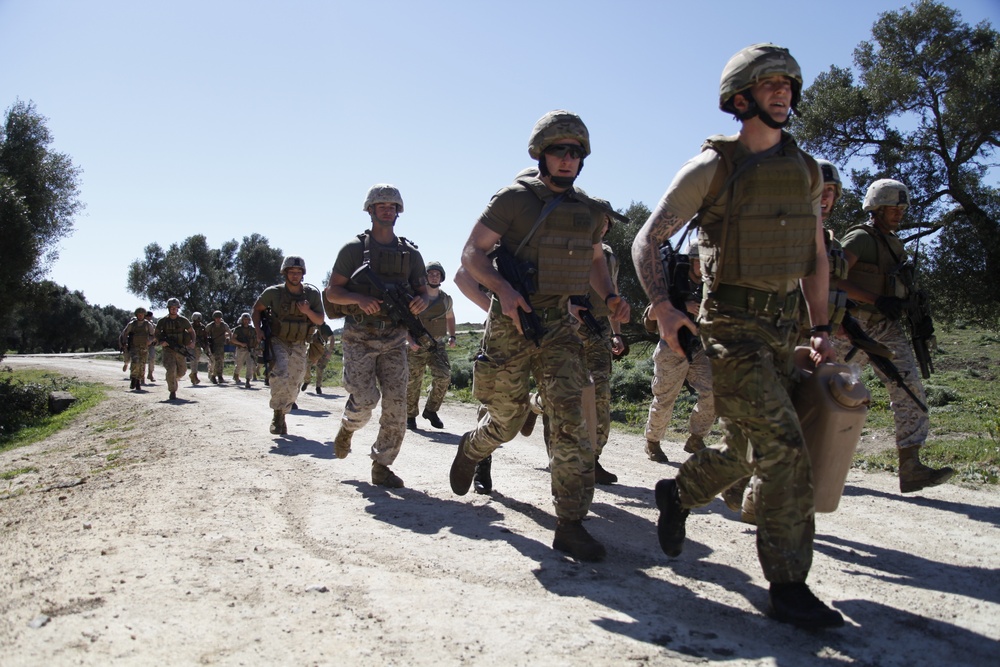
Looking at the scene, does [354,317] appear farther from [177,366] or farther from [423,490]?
[177,366]

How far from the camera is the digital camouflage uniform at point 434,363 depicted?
442 inches

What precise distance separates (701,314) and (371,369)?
3767 millimetres

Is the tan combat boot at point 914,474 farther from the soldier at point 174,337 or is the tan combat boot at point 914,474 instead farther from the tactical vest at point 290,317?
the soldier at point 174,337

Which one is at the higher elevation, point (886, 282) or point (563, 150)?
point (563, 150)

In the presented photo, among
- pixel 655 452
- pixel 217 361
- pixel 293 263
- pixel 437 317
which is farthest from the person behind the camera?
pixel 217 361

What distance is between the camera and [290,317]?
10.2 meters

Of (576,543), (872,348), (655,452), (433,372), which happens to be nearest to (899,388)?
(872,348)

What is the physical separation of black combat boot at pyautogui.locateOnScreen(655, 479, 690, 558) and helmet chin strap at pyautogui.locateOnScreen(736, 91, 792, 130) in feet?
6.31

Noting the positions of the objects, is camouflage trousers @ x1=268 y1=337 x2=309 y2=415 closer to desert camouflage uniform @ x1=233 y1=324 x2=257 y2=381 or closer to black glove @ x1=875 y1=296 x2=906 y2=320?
black glove @ x1=875 y1=296 x2=906 y2=320

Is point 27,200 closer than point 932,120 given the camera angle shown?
No

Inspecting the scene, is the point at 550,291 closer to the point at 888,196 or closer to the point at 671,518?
the point at 671,518

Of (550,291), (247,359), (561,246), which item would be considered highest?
(561,246)

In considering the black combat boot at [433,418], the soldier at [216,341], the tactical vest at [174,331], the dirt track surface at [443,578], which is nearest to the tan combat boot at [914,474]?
the dirt track surface at [443,578]

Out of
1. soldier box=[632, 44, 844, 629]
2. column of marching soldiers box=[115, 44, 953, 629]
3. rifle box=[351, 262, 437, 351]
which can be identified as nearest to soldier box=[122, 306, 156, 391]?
column of marching soldiers box=[115, 44, 953, 629]
